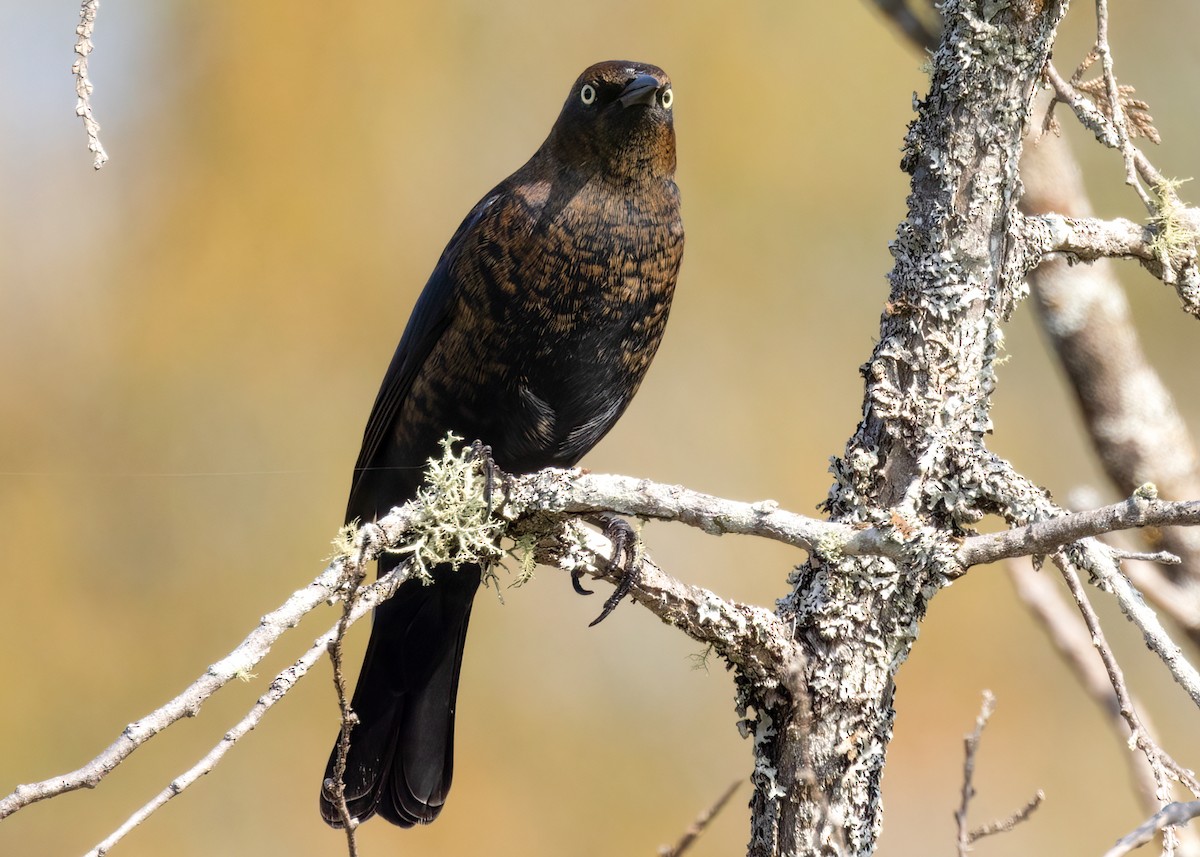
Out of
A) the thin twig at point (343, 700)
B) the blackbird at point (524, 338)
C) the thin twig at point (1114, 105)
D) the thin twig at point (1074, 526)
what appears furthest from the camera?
the blackbird at point (524, 338)

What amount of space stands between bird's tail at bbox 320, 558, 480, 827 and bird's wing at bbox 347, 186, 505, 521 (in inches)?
11.9

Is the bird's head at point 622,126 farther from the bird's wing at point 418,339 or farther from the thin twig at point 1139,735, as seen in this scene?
the thin twig at point 1139,735

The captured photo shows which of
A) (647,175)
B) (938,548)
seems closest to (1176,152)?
(647,175)

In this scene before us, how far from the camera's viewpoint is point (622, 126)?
2.53m

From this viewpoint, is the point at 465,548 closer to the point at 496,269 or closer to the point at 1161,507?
the point at 496,269

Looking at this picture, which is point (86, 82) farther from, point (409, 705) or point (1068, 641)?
point (1068, 641)

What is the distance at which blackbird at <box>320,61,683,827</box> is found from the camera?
2398mm

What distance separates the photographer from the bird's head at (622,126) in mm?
2516

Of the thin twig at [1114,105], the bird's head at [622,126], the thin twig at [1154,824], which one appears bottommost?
the thin twig at [1154,824]

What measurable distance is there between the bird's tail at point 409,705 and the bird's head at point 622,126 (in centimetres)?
104

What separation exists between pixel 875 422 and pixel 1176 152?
4364 mm

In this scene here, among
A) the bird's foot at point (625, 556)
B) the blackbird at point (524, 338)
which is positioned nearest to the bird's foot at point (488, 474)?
the bird's foot at point (625, 556)

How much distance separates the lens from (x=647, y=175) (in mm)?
2533

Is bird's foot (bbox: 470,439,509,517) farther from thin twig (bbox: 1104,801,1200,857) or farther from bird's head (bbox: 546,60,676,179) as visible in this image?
thin twig (bbox: 1104,801,1200,857)
